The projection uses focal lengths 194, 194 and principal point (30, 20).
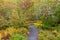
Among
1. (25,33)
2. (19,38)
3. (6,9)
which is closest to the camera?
(19,38)

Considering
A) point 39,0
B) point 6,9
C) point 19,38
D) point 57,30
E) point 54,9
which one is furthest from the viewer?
point 39,0

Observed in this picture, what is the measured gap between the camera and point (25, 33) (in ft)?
44.3

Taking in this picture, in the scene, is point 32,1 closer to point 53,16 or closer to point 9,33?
point 53,16

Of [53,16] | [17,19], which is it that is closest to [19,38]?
[17,19]

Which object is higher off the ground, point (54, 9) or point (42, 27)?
point (54, 9)

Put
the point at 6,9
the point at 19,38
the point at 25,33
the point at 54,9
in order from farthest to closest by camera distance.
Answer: the point at 54,9
the point at 6,9
the point at 25,33
the point at 19,38

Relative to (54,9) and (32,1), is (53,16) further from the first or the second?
(32,1)

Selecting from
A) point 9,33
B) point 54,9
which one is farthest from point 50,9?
point 9,33

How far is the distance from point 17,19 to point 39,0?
3.74 meters

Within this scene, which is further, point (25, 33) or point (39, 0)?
point (39, 0)

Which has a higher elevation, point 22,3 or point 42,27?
point 22,3

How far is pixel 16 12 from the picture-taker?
15.5 meters

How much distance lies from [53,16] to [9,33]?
4447 millimetres

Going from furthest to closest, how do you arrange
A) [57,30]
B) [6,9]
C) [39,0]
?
[39,0]
[6,9]
[57,30]
